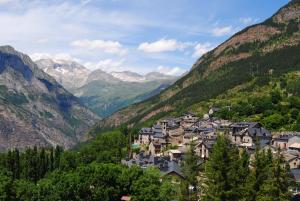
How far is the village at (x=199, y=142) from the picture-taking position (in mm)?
128375

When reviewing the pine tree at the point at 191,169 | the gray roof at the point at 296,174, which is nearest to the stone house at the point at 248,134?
the gray roof at the point at 296,174

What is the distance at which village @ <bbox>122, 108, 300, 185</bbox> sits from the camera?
12838 centimetres

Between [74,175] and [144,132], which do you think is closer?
[74,175]

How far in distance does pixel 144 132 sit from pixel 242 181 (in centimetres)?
11623

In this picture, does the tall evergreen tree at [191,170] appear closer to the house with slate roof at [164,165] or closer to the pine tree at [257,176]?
the house with slate roof at [164,165]

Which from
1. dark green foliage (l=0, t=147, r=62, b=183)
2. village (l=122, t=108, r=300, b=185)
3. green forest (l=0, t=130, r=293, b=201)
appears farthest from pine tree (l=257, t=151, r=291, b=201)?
dark green foliage (l=0, t=147, r=62, b=183)

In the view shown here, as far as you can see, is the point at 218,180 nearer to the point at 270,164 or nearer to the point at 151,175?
the point at 270,164

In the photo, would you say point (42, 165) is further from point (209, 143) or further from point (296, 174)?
point (296, 174)

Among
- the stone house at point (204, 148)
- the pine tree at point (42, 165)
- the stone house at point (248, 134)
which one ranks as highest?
the stone house at point (248, 134)

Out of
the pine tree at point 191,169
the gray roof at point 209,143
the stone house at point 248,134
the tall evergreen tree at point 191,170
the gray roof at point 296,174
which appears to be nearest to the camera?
the tall evergreen tree at point 191,170

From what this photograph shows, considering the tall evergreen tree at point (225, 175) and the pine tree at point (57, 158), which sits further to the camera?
the pine tree at point (57, 158)

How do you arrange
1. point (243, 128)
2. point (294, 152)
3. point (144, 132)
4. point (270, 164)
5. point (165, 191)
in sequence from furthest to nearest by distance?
point (144, 132)
point (243, 128)
point (294, 152)
point (165, 191)
point (270, 164)

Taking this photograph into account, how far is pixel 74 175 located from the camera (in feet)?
328

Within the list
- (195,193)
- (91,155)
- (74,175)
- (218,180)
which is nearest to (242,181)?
(218,180)
